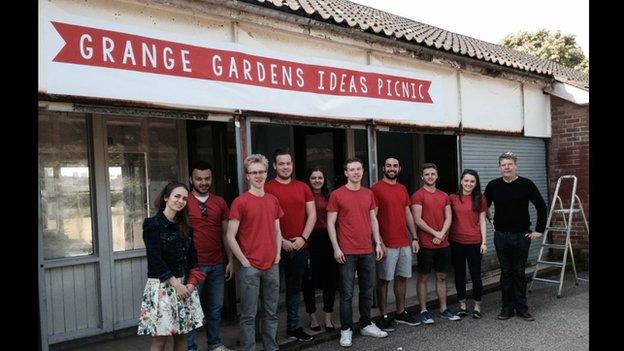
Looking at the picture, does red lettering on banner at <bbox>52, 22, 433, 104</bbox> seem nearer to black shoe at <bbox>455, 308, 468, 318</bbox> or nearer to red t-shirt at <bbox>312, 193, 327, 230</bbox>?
red t-shirt at <bbox>312, 193, 327, 230</bbox>

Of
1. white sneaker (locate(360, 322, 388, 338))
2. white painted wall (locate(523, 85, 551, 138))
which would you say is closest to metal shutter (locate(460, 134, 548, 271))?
white painted wall (locate(523, 85, 551, 138))

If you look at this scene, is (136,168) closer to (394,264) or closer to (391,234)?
(391,234)

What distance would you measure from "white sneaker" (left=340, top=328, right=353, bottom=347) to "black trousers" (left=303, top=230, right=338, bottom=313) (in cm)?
40

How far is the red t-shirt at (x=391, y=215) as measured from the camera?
5266mm

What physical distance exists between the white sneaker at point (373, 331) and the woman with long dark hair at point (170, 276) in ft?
6.66

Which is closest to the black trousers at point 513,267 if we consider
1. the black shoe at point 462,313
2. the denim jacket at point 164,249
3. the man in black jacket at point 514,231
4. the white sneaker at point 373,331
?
the man in black jacket at point 514,231

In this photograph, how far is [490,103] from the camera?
7.81 m

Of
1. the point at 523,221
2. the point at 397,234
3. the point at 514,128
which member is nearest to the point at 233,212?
the point at 397,234

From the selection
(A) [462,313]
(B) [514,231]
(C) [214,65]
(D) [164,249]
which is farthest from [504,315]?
(C) [214,65]

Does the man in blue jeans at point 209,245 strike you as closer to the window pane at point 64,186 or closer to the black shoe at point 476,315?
A: the window pane at point 64,186

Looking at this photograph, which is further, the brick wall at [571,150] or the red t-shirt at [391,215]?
the brick wall at [571,150]

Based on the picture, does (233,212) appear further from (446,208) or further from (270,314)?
(446,208)

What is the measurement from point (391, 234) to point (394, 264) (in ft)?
1.09

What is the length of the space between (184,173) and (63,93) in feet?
7.52
